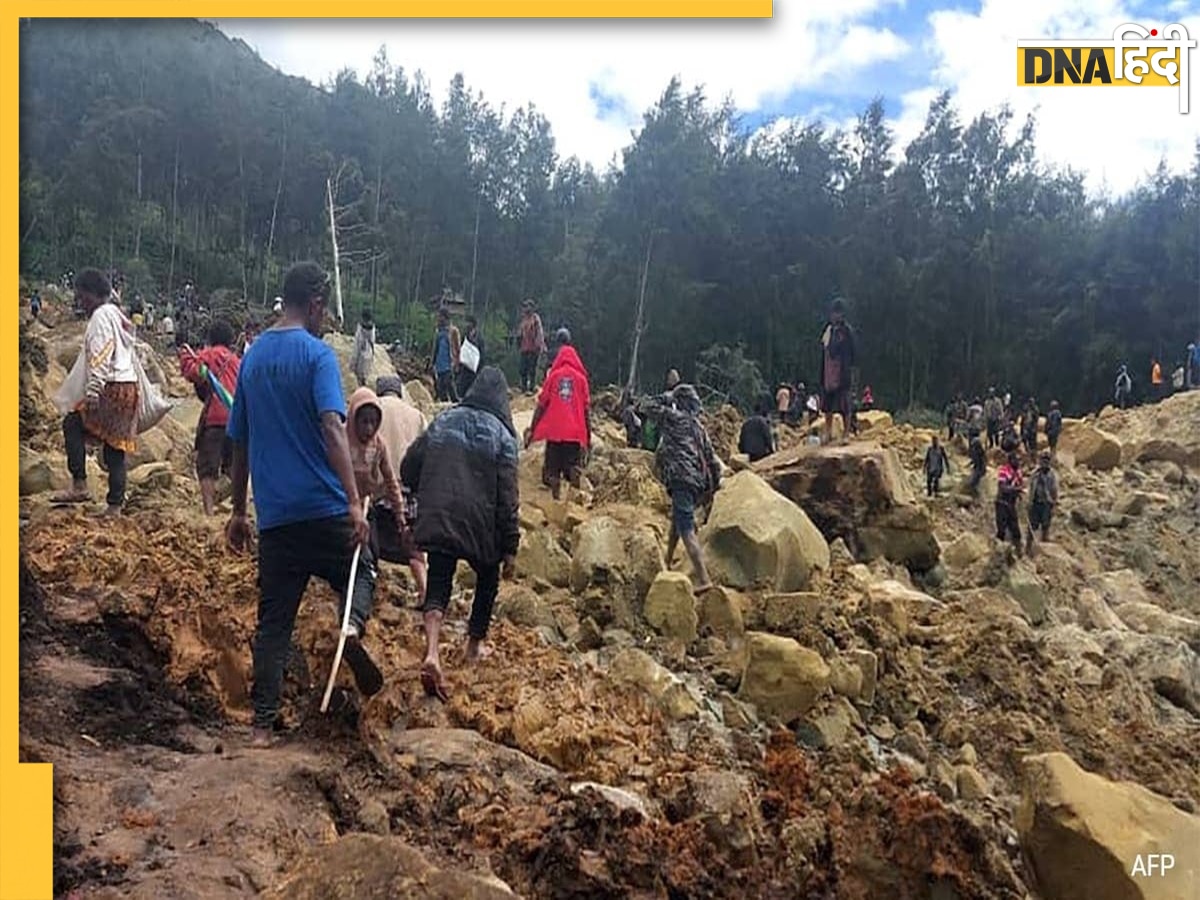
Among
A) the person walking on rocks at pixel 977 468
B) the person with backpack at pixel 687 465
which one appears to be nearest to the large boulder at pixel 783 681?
the person with backpack at pixel 687 465

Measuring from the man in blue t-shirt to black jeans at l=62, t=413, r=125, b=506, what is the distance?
2.84 meters

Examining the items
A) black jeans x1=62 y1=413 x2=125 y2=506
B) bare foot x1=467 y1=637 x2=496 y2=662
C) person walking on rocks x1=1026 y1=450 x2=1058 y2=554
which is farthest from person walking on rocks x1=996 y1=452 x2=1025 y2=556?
black jeans x1=62 y1=413 x2=125 y2=506

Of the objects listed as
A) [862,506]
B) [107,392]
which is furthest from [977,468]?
[107,392]

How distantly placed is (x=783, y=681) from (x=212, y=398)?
3476 mm

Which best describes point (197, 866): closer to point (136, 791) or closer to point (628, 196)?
point (136, 791)

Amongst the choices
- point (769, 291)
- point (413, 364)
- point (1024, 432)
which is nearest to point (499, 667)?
point (413, 364)

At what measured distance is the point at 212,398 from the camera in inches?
252

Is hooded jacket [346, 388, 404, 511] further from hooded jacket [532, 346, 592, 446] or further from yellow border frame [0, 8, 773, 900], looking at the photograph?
hooded jacket [532, 346, 592, 446]

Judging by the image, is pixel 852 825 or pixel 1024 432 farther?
pixel 1024 432

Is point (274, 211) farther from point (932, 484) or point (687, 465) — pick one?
point (687, 465)

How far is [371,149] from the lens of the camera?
3722 centimetres

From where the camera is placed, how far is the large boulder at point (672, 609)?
6289 mm

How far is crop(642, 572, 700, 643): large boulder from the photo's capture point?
629 cm

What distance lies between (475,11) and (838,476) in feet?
22.3
